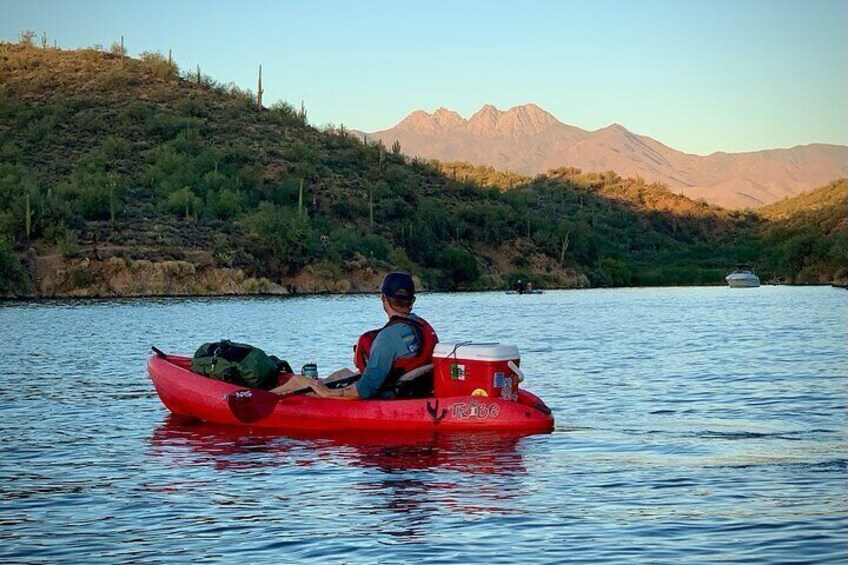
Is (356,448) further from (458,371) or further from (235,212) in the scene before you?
(235,212)

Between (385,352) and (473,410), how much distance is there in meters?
1.19

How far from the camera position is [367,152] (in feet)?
343

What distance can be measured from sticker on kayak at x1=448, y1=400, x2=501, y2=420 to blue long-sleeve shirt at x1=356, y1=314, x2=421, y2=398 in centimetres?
80

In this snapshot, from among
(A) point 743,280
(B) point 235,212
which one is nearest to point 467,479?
(B) point 235,212

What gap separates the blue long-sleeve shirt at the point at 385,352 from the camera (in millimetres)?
14383

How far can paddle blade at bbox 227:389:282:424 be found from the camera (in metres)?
15.4

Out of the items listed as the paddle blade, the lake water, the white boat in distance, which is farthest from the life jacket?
the white boat in distance

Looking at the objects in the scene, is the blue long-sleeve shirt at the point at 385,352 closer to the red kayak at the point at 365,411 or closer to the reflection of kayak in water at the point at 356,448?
the red kayak at the point at 365,411

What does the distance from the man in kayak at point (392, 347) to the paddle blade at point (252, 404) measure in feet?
2.24

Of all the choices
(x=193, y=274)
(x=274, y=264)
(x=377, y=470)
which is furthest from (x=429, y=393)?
(x=274, y=264)

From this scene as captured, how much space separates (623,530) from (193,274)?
58.4 meters

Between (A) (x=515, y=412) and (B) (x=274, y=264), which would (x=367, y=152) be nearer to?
(B) (x=274, y=264)

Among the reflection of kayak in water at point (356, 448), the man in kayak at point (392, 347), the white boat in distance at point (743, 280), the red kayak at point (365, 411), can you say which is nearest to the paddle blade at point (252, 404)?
the red kayak at point (365, 411)

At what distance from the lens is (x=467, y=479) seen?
1208cm
